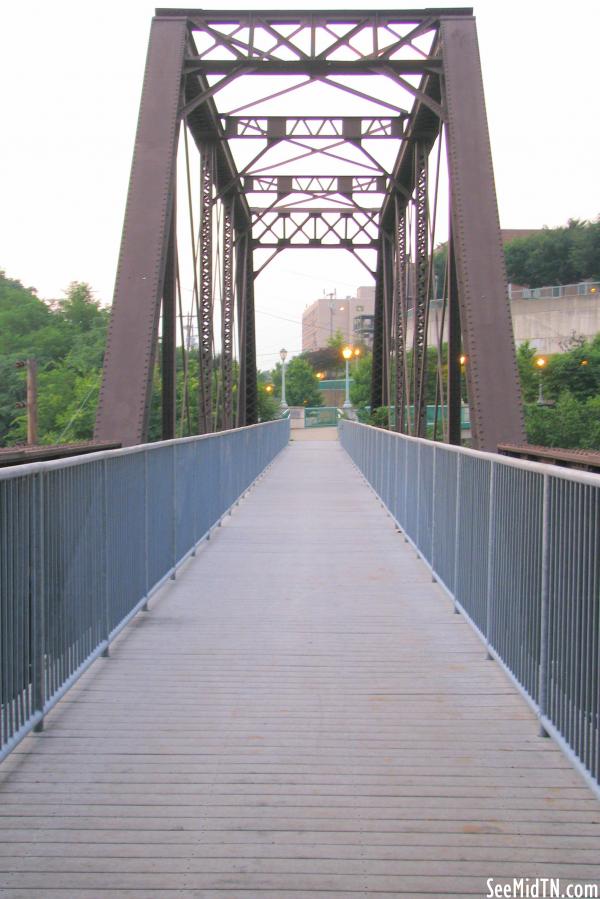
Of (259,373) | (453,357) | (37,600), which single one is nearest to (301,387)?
(259,373)

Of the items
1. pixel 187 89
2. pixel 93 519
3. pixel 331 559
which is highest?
pixel 187 89

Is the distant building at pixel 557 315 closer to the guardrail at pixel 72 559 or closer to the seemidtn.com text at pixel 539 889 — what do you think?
the guardrail at pixel 72 559

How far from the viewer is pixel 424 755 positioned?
4.43 metres

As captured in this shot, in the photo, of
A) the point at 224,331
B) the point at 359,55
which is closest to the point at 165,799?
the point at 359,55

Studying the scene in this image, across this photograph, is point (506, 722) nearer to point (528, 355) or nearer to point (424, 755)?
point (424, 755)

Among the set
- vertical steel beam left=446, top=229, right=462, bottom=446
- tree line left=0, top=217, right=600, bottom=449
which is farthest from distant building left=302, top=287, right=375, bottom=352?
vertical steel beam left=446, top=229, right=462, bottom=446

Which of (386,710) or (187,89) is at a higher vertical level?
(187,89)

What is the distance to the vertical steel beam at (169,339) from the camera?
12.9 m

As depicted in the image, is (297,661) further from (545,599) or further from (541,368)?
(541,368)

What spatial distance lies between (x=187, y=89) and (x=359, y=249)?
17667 millimetres

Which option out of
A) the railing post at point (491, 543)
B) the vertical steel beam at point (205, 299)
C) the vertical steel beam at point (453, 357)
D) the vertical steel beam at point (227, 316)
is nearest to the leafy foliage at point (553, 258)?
the vertical steel beam at point (227, 316)

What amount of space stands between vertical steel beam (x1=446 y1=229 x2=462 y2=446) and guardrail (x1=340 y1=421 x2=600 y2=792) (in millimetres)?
4128

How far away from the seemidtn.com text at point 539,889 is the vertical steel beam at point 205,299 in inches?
576

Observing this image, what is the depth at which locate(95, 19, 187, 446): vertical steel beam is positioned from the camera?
34.6 ft
